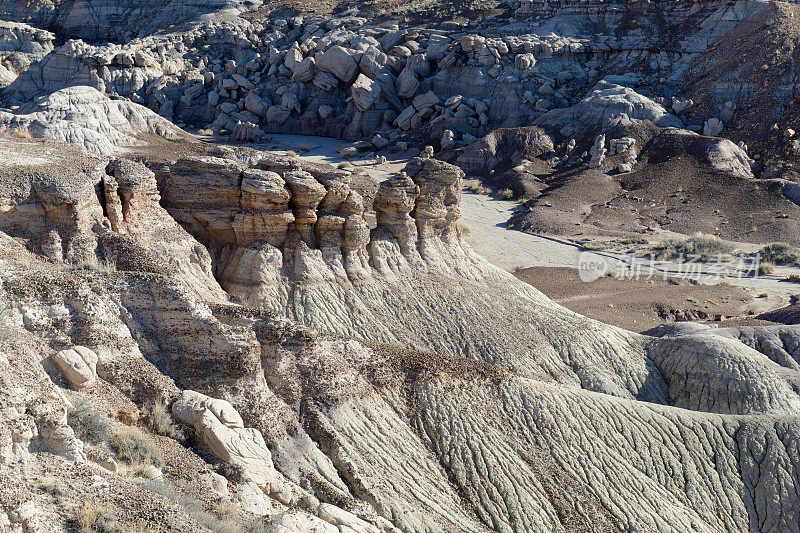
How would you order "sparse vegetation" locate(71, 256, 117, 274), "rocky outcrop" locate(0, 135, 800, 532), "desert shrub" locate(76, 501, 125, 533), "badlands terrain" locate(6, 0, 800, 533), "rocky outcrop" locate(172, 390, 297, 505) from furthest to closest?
"sparse vegetation" locate(71, 256, 117, 274) → "rocky outcrop" locate(0, 135, 800, 532) → "rocky outcrop" locate(172, 390, 297, 505) → "badlands terrain" locate(6, 0, 800, 533) → "desert shrub" locate(76, 501, 125, 533)

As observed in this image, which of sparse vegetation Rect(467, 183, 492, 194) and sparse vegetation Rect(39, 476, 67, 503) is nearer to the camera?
sparse vegetation Rect(39, 476, 67, 503)

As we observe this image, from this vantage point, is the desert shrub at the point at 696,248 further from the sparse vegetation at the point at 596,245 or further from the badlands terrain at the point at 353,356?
the sparse vegetation at the point at 596,245

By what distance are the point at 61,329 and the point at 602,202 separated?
4514 cm

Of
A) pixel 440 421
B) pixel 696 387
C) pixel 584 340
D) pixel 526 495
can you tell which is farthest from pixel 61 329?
pixel 696 387

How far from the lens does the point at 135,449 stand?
12.1 metres

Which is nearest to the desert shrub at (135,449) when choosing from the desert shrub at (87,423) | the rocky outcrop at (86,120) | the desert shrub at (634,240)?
the desert shrub at (87,423)

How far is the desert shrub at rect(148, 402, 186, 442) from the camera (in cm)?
1330

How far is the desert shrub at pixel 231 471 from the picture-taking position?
12.8 m

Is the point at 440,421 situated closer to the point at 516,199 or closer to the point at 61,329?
the point at 61,329

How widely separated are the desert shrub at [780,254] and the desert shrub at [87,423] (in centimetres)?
4037

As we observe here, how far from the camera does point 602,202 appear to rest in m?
54.0

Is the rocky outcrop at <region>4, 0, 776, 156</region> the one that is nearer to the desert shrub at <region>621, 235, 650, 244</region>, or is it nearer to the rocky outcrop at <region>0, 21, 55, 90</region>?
the rocky outcrop at <region>0, 21, 55, 90</region>

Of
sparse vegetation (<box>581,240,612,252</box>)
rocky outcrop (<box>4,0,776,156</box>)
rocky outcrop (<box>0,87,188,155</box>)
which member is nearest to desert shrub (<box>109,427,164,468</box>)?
rocky outcrop (<box>0,87,188,155</box>)

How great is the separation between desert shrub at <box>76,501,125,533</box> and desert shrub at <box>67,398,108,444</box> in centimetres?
254
